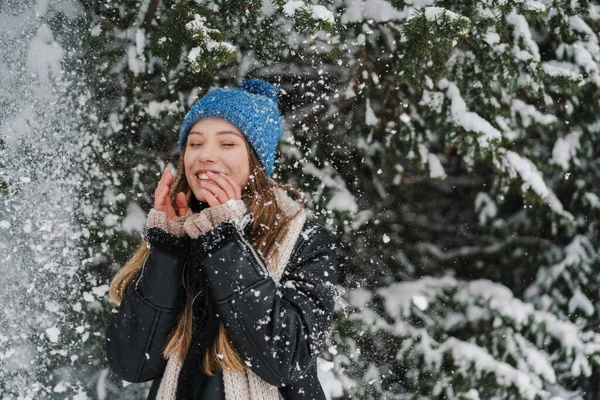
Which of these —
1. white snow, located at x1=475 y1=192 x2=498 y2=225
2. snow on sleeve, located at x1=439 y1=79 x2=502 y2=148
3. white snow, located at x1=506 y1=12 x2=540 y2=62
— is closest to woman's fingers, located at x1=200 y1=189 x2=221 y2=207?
snow on sleeve, located at x1=439 y1=79 x2=502 y2=148

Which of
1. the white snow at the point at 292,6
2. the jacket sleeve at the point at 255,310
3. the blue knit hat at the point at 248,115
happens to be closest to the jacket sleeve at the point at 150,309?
the jacket sleeve at the point at 255,310

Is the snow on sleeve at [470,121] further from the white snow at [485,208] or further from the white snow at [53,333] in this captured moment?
the white snow at [53,333]

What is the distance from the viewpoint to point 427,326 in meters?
3.78

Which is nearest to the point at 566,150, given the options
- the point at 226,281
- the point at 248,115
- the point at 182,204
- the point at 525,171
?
the point at 525,171

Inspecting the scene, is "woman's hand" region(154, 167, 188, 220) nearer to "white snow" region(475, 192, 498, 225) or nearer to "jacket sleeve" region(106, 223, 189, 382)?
"jacket sleeve" region(106, 223, 189, 382)

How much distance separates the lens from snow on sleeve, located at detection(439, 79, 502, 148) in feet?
10.2

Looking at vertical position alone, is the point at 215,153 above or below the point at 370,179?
below

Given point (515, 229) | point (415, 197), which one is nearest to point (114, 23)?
point (415, 197)

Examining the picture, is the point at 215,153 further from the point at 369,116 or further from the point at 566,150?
the point at 566,150

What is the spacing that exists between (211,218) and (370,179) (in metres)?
2.25

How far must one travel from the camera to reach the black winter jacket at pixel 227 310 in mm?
1562

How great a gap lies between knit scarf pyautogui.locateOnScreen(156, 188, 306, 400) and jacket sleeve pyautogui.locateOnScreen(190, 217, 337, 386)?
0.30 feet

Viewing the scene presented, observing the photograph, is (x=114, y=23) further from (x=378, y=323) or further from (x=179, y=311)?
(x=378, y=323)

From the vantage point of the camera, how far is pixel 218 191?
165 centimetres
